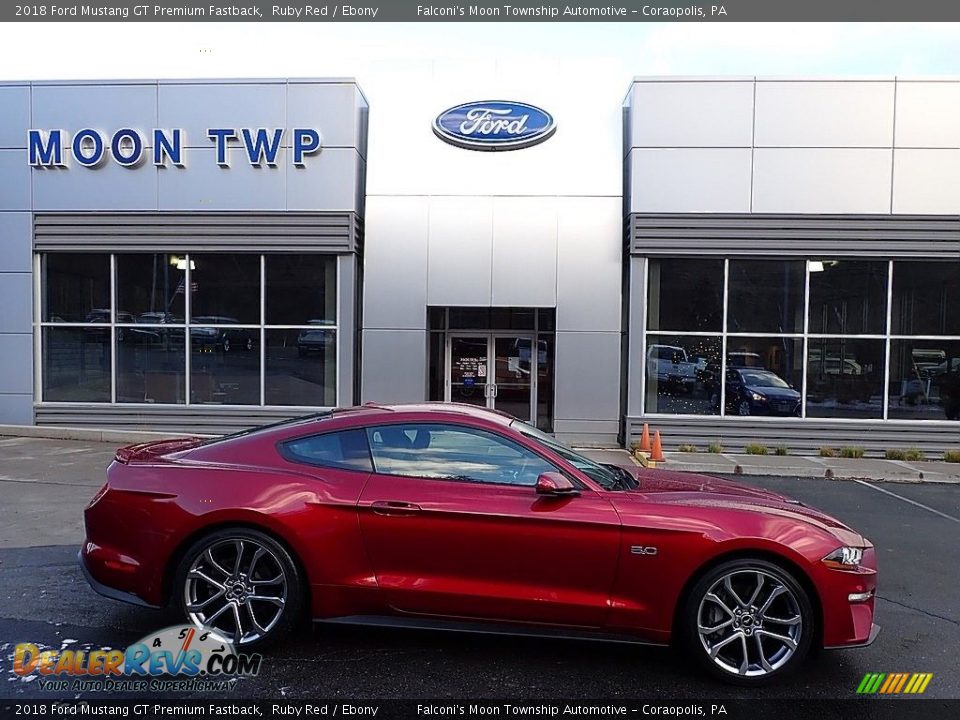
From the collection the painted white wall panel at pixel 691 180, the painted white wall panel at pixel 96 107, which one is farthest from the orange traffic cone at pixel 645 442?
the painted white wall panel at pixel 96 107

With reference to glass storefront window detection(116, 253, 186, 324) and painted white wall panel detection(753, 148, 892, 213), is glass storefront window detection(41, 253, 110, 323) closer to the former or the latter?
glass storefront window detection(116, 253, 186, 324)

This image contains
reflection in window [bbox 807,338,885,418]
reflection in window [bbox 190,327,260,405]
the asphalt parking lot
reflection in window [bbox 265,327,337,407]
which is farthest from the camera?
reflection in window [bbox 190,327,260,405]

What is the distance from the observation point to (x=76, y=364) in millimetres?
13195

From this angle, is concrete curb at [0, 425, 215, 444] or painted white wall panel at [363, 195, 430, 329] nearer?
painted white wall panel at [363, 195, 430, 329]

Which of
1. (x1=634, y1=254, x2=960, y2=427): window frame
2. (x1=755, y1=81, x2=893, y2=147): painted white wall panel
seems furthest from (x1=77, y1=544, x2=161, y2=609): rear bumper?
(x1=755, y1=81, x2=893, y2=147): painted white wall panel

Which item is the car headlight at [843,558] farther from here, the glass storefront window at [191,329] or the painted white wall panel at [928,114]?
the painted white wall panel at [928,114]

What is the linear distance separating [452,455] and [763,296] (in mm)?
10096

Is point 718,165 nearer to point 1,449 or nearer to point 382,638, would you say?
point 382,638

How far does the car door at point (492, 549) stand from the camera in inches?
145

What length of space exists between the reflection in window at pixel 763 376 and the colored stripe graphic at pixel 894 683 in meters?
8.94

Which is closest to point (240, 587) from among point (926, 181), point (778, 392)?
point (778, 392)

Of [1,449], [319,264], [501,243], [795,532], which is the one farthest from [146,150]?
[795,532]

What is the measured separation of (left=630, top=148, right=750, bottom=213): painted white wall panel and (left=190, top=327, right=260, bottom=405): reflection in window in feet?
25.5

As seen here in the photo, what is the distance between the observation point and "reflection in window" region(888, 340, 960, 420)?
12.3 metres
